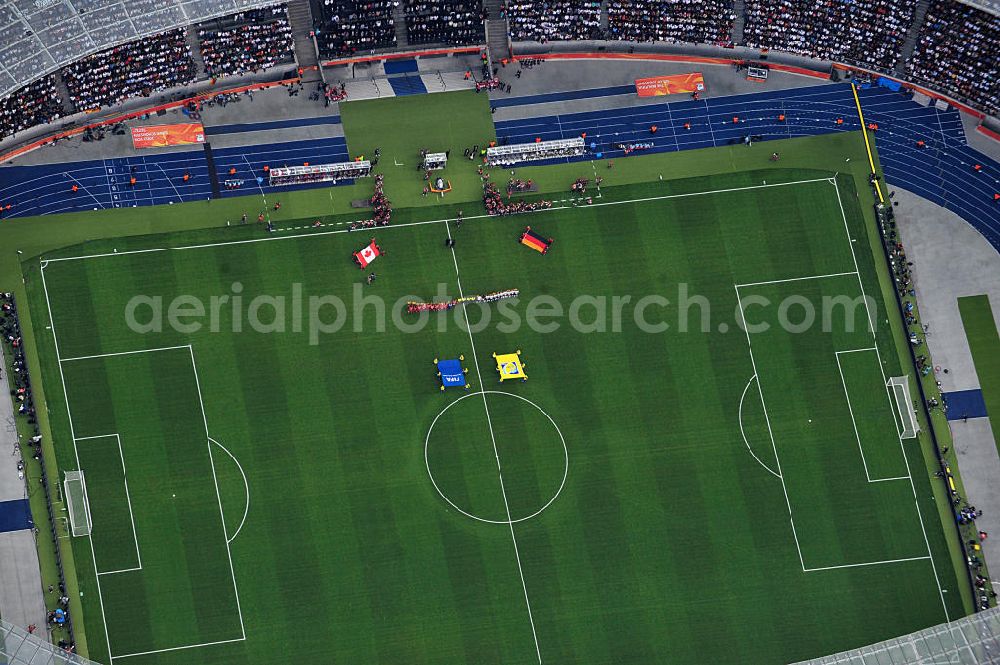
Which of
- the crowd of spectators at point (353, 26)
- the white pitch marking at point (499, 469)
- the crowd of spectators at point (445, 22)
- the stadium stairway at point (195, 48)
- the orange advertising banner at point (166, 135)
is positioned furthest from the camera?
the crowd of spectators at point (445, 22)

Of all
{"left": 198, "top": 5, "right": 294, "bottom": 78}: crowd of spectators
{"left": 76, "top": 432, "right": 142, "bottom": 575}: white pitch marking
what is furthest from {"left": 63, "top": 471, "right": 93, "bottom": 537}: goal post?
{"left": 198, "top": 5, "right": 294, "bottom": 78}: crowd of spectators

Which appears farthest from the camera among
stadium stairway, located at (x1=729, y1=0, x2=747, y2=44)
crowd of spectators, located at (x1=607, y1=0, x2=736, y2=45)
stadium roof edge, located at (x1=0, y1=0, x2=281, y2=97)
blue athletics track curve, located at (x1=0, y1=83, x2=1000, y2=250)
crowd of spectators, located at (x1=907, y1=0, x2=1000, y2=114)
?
stadium stairway, located at (x1=729, y1=0, x2=747, y2=44)

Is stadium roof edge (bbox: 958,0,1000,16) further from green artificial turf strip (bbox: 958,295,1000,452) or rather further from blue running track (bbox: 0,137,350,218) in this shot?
blue running track (bbox: 0,137,350,218)

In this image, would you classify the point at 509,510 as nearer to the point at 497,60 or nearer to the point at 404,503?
the point at 404,503

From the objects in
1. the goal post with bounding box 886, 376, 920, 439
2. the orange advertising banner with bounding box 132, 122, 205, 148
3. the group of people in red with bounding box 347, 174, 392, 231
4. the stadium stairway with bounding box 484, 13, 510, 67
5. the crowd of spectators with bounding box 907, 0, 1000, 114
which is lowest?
the goal post with bounding box 886, 376, 920, 439

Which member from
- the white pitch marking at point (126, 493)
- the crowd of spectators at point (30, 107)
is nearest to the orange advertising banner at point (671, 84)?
the crowd of spectators at point (30, 107)

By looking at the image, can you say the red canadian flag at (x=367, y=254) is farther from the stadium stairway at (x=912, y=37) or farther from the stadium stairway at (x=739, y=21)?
the stadium stairway at (x=912, y=37)

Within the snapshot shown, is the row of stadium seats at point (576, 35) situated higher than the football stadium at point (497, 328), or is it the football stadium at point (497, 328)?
the row of stadium seats at point (576, 35)

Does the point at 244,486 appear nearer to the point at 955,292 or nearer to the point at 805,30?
the point at 805,30
